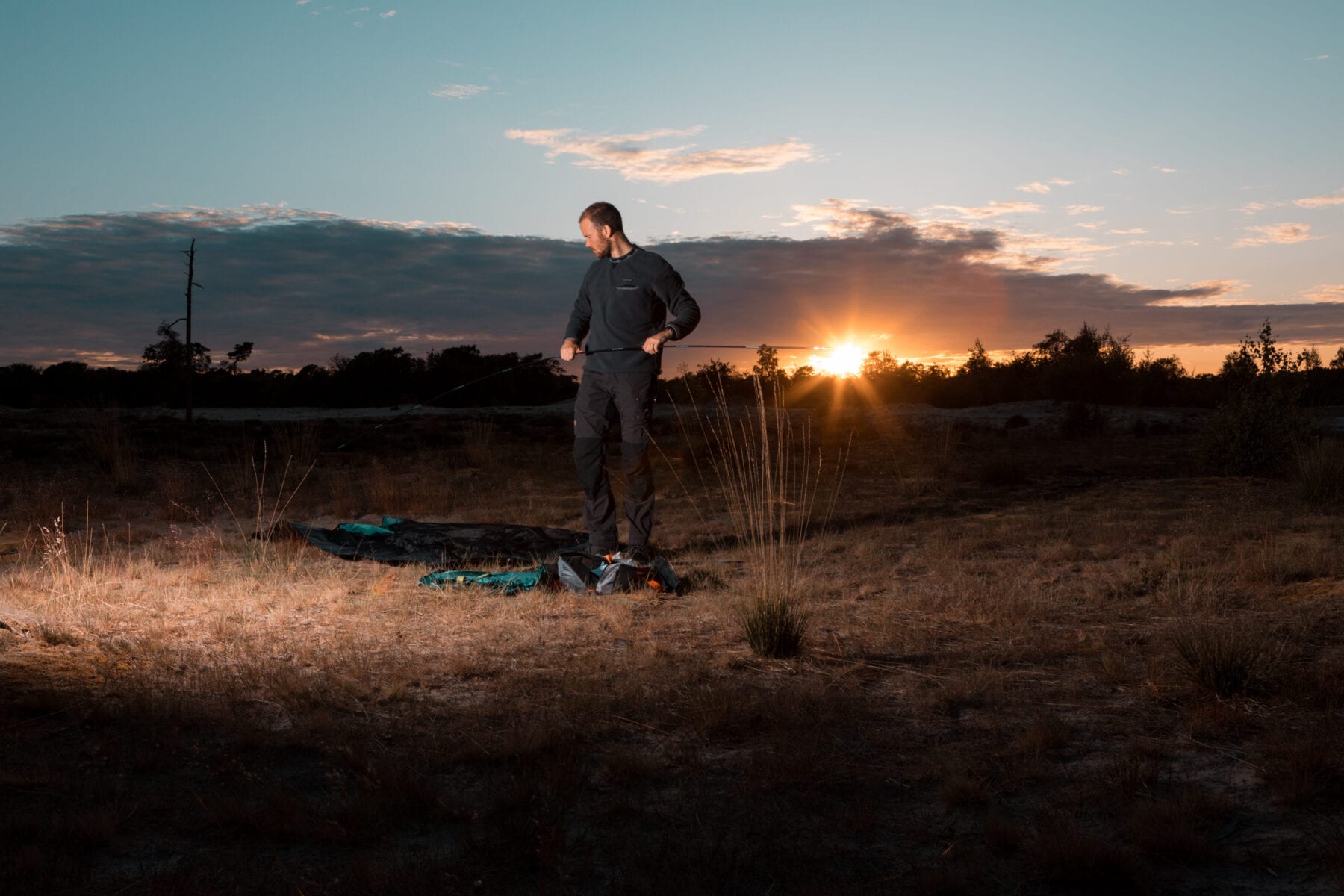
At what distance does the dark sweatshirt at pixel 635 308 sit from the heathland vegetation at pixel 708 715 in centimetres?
113

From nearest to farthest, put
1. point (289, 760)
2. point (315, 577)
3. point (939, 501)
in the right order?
point (289, 760), point (315, 577), point (939, 501)

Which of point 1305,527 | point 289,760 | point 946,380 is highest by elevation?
point 946,380

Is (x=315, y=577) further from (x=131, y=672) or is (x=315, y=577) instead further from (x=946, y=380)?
(x=946, y=380)

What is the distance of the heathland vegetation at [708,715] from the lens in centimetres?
225

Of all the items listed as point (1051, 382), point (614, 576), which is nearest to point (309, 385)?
point (1051, 382)

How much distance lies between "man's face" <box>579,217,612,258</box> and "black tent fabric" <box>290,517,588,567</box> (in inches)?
73.5

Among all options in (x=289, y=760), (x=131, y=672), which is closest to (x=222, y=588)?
(x=131, y=672)

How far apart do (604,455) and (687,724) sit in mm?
2755

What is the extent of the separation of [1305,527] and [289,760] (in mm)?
6942

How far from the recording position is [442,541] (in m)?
6.77

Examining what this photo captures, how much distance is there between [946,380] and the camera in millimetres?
31078

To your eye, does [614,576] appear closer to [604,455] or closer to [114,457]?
[604,455]

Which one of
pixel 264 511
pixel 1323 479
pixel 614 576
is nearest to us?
pixel 614 576

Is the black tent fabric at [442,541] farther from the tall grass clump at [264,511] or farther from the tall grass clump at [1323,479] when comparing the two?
the tall grass clump at [1323,479]
